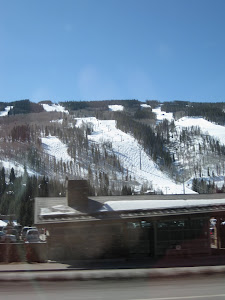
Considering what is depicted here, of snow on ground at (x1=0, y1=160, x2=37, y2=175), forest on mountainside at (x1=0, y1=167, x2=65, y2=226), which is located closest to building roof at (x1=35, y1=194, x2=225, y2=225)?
forest on mountainside at (x1=0, y1=167, x2=65, y2=226)

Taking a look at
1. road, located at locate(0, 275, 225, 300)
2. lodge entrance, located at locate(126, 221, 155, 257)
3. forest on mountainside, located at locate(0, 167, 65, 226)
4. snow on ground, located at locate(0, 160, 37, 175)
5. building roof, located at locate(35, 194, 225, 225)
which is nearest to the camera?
road, located at locate(0, 275, 225, 300)

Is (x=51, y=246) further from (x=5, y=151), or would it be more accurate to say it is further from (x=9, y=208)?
(x=5, y=151)

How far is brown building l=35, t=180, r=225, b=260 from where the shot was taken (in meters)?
16.8

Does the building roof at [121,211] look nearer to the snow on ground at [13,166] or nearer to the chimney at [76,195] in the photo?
the chimney at [76,195]

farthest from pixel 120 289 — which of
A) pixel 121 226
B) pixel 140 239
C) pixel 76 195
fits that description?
pixel 76 195

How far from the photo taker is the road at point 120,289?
7.02m

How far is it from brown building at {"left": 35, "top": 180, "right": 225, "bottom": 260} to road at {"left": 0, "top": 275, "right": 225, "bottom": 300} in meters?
8.53

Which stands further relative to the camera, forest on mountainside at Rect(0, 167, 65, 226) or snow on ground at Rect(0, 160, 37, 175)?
snow on ground at Rect(0, 160, 37, 175)

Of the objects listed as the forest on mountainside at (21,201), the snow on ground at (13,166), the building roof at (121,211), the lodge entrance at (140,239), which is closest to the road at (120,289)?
the building roof at (121,211)

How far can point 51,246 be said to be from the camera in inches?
710

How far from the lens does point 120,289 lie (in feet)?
24.9

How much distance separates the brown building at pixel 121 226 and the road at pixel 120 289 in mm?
8532

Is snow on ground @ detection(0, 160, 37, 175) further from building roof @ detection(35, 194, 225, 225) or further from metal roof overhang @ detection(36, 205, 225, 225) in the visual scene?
metal roof overhang @ detection(36, 205, 225, 225)

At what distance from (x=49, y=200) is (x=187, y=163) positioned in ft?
596
